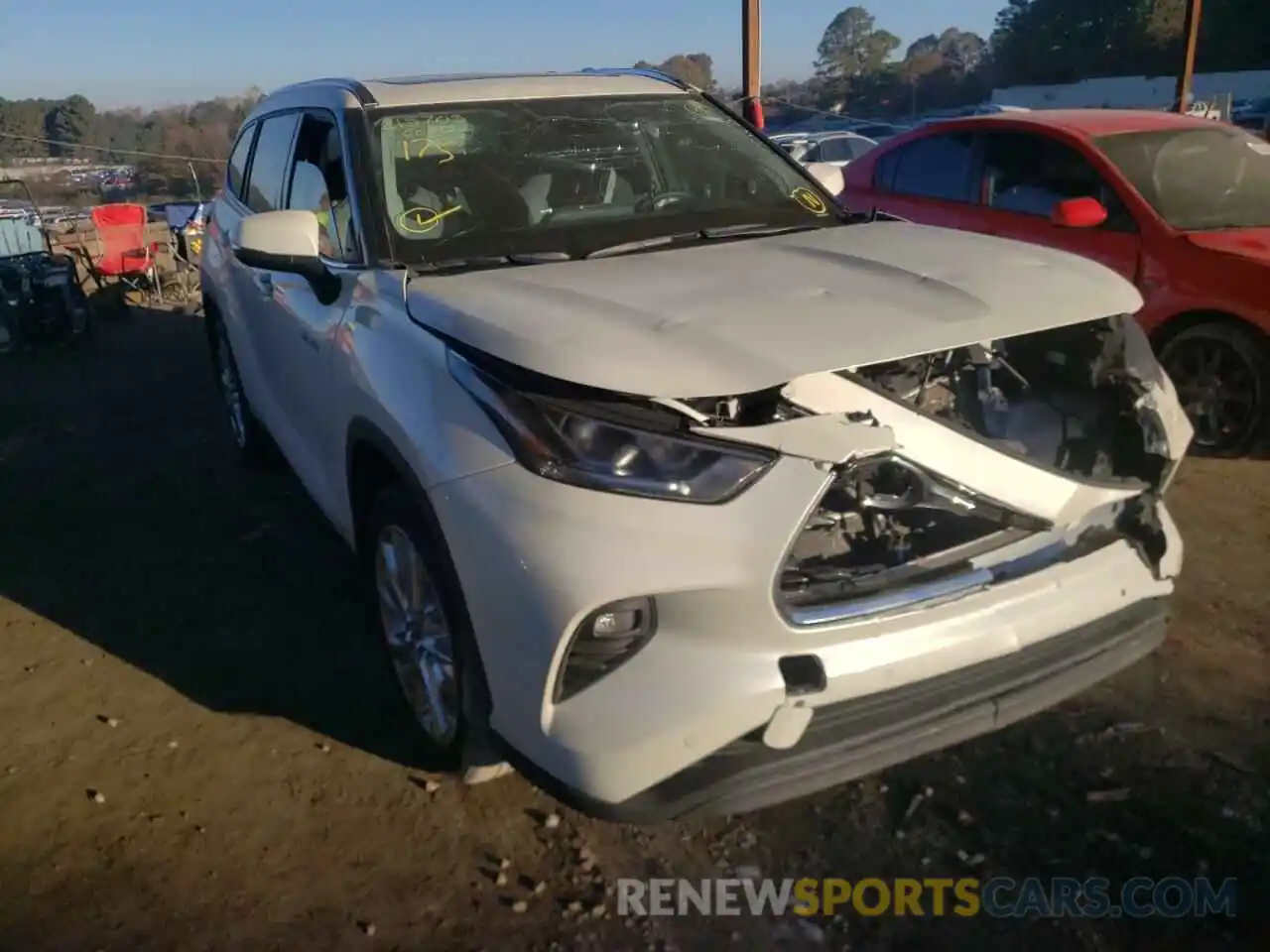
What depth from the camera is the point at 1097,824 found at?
271cm

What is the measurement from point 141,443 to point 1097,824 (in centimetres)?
540

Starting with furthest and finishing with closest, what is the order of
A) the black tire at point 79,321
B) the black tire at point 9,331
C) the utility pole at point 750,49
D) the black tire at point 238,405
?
the utility pole at point 750,49 < the black tire at point 79,321 < the black tire at point 9,331 < the black tire at point 238,405

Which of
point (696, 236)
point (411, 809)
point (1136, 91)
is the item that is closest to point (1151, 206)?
point (696, 236)

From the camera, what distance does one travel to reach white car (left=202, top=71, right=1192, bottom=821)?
2.20 meters

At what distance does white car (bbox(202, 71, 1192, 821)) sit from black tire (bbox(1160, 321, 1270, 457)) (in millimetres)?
2356

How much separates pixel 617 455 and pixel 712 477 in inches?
7.9

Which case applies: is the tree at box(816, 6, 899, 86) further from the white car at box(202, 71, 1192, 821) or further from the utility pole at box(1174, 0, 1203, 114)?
the white car at box(202, 71, 1192, 821)

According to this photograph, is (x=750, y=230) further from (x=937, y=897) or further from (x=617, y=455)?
(x=937, y=897)

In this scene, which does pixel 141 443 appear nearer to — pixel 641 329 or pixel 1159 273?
pixel 641 329

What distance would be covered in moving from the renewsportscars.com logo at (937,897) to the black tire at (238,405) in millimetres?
3345

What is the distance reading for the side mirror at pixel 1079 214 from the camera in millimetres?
5410

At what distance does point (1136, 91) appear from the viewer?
38.0 metres

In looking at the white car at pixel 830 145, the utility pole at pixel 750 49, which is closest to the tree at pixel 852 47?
the white car at pixel 830 145

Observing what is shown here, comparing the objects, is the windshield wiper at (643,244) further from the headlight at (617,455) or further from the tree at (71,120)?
the tree at (71,120)
